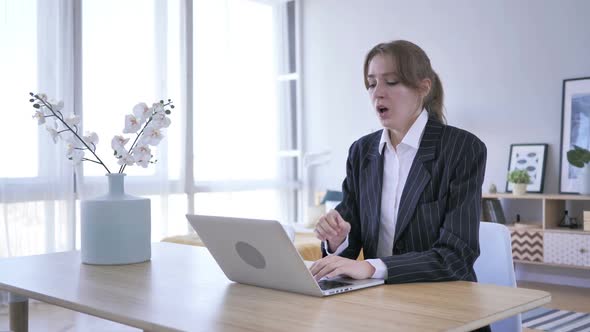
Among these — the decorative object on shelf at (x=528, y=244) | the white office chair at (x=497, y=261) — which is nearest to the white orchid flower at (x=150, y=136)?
the white office chair at (x=497, y=261)

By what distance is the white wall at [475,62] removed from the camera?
15.0ft

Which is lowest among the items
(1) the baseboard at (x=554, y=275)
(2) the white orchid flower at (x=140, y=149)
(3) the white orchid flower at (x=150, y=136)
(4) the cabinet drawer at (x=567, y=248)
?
(1) the baseboard at (x=554, y=275)

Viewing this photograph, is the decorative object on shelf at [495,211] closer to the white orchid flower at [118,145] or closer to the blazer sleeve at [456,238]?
the blazer sleeve at [456,238]

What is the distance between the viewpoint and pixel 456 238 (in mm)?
1467

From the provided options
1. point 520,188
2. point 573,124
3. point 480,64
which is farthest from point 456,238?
point 480,64

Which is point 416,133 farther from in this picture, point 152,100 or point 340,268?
point 152,100

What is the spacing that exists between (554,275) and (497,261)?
11.0ft

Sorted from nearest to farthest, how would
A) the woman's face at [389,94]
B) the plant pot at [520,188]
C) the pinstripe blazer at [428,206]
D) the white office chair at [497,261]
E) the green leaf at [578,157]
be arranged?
the pinstripe blazer at [428,206]
the white office chair at [497,261]
the woman's face at [389,94]
the green leaf at [578,157]
the plant pot at [520,188]

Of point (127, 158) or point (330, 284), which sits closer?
point (330, 284)

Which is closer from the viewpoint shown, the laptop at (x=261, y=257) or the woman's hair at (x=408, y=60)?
the laptop at (x=261, y=257)

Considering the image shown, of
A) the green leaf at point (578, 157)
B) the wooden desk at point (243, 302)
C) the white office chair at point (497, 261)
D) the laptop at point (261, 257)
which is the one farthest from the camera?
the green leaf at point (578, 157)

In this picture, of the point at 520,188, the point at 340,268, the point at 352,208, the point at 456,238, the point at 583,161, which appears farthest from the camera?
the point at 520,188

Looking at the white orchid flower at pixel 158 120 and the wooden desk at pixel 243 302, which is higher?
the white orchid flower at pixel 158 120

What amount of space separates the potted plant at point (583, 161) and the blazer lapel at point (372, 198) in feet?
9.56
